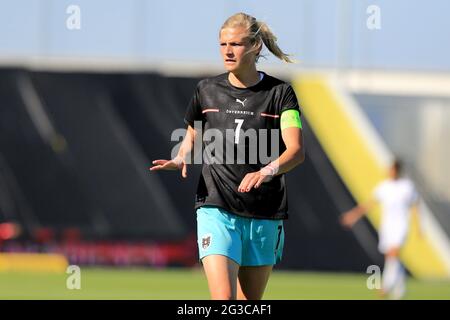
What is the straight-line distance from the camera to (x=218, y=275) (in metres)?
8.63

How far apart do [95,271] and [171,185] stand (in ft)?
8.86

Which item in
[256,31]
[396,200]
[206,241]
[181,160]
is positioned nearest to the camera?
[206,241]

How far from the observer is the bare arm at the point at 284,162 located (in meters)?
8.52

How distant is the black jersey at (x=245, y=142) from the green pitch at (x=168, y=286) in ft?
28.3

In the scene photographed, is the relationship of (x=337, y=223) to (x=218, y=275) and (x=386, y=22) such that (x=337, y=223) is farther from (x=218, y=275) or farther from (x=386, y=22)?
(x=218, y=275)

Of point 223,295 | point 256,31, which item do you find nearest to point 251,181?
point 223,295

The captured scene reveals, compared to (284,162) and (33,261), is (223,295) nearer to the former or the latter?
(284,162)

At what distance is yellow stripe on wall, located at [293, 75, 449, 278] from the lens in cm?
2686

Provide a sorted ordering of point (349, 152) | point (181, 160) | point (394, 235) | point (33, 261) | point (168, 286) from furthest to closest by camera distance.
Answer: point (349, 152), point (33, 261), point (168, 286), point (394, 235), point (181, 160)

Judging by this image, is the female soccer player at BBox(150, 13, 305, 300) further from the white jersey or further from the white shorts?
the white shorts

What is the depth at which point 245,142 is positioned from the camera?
8922 millimetres

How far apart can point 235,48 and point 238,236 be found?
1.29 meters

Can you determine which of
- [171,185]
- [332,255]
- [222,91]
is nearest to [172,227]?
[171,185]

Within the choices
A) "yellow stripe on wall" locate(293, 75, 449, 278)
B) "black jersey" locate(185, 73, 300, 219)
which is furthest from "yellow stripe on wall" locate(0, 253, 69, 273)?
"black jersey" locate(185, 73, 300, 219)
